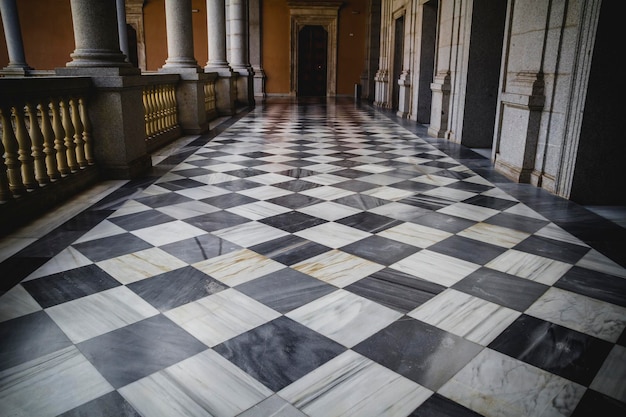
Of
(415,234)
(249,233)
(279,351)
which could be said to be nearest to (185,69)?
(249,233)

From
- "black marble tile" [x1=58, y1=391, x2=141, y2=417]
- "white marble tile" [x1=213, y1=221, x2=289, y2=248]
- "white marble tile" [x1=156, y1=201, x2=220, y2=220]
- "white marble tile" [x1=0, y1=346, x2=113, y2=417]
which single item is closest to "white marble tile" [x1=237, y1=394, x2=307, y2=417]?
"black marble tile" [x1=58, y1=391, x2=141, y2=417]

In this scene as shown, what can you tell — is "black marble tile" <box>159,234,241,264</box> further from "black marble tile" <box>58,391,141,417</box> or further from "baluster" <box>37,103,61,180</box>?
"baluster" <box>37,103,61,180</box>

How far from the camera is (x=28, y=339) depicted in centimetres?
211

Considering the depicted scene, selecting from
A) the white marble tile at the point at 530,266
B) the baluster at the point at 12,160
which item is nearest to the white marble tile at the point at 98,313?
the baluster at the point at 12,160

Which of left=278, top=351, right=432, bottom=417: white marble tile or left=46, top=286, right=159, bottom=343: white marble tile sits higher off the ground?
left=46, top=286, right=159, bottom=343: white marble tile

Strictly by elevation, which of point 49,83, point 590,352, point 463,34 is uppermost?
point 463,34

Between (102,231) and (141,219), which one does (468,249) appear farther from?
(102,231)

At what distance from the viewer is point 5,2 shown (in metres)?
13.7

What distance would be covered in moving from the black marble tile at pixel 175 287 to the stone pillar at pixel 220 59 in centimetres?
992

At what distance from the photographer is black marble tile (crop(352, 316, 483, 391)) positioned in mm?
1930

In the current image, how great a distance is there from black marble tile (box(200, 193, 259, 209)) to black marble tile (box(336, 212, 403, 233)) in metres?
1.00

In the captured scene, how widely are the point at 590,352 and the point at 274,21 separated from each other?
22613 millimetres

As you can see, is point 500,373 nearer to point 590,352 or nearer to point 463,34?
point 590,352

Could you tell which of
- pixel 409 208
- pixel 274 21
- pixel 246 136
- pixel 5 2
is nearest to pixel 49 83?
pixel 409 208
